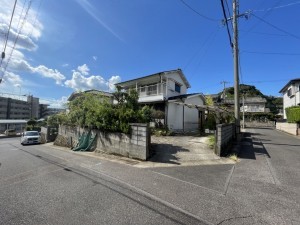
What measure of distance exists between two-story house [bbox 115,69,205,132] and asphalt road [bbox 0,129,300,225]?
34.1 ft

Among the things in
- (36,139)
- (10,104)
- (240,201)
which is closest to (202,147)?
(240,201)

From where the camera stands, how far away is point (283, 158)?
8.09 m

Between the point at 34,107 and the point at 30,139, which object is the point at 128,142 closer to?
the point at 30,139

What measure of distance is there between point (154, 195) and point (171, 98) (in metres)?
Result: 13.9

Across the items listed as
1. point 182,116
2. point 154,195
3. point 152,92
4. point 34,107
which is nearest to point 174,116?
point 182,116

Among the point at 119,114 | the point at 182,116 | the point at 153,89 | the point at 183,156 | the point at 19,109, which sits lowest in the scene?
the point at 183,156

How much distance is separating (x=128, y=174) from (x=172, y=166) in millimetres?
1816

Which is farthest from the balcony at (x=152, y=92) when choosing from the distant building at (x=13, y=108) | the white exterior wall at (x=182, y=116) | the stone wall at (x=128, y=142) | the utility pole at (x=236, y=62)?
the distant building at (x=13, y=108)

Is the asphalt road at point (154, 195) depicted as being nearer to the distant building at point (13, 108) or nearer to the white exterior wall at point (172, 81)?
the white exterior wall at point (172, 81)

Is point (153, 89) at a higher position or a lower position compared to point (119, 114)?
higher

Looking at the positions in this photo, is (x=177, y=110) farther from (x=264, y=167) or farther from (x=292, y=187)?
(x=292, y=187)

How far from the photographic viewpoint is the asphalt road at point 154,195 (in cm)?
347

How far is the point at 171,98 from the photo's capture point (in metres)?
17.8

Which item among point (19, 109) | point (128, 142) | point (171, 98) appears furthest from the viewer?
point (19, 109)
